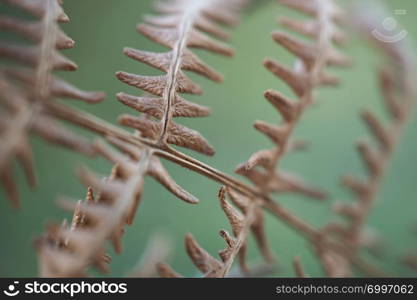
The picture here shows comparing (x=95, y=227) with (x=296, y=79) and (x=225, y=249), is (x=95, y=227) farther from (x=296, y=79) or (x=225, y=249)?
(x=296, y=79)

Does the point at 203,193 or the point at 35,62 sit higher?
the point at 35,62

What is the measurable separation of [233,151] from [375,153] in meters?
0.34

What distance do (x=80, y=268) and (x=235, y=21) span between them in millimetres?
739

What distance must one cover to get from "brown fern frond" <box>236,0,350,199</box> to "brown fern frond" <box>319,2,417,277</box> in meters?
0.14

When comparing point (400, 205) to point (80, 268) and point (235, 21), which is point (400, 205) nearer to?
point (235, 21)

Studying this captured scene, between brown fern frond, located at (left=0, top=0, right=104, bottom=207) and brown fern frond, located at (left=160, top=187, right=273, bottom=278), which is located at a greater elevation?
brown fern frond, located at (left=0, top=0, right=104, bottom=207)

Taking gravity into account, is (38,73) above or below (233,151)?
above

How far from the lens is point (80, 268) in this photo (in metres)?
0.52

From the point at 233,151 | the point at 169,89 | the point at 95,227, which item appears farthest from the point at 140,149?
the point at 233,151

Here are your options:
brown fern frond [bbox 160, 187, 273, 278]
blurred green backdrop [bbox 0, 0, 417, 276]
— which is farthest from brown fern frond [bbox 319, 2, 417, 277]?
brown fern frond [bbox 160, 187, 273, 278]

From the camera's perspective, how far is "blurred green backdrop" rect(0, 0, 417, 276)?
1078 millimetres

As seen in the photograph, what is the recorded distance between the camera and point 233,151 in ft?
3.95

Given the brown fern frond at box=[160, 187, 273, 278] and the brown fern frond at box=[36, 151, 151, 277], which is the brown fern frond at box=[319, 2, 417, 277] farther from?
the brown fern frond at box=[36, 151, 151, 277]

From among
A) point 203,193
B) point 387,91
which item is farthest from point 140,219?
point 387,91
